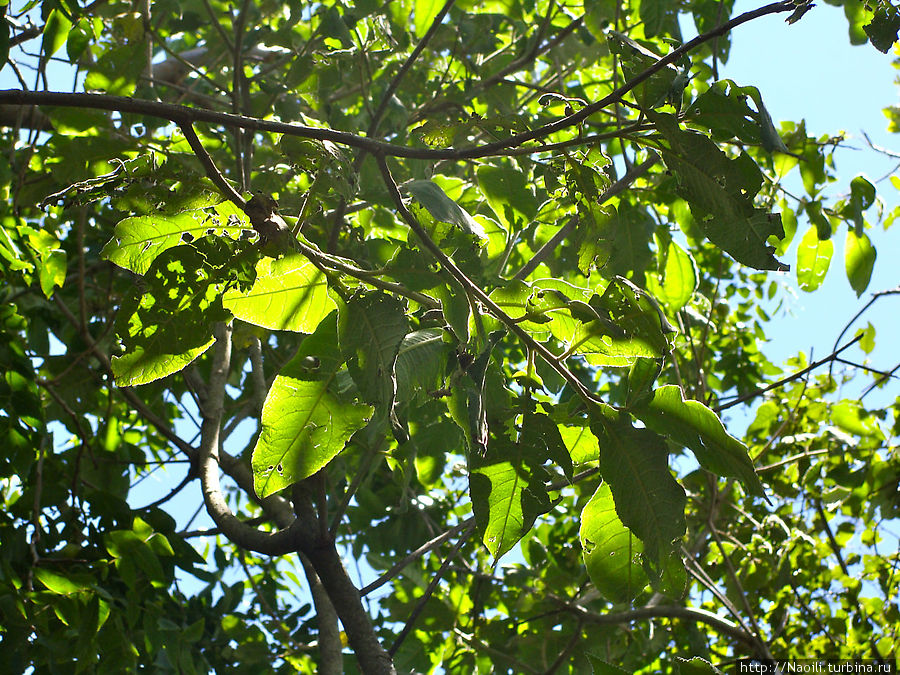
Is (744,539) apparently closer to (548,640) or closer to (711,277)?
(548,640)

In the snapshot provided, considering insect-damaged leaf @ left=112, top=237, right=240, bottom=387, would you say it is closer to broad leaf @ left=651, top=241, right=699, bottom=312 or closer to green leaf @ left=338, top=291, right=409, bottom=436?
green leaf @ left=338, top=291, right=409, bottom=436

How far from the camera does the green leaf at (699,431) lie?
1.03m

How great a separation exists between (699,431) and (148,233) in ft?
2.59

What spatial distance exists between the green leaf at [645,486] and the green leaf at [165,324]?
575 millimetres

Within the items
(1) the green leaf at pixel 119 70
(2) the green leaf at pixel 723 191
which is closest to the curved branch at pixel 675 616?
(2) the green leaf at pixel 723 191

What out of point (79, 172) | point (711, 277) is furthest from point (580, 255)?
point (711, 277)

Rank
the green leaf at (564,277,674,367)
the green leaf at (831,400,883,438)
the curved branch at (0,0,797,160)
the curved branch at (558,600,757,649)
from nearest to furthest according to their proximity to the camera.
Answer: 1. the curved branch at (0,0,797,160)
2. the green leaf at (564,277,674,367)
3. the curved branch at (558,600,757,649)
4. the green leaf at (831,400,883,438)

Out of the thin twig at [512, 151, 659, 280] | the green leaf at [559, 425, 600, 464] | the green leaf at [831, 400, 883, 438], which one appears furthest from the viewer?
the green leaf at [831, 400, 883, 438]

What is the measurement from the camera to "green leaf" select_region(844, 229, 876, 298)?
1983 millimetres

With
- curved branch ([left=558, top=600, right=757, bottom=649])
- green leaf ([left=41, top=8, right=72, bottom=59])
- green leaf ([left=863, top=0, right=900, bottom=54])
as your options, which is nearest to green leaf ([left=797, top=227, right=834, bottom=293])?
curved branch ([left=558, top=600, right=757, bottom=649])

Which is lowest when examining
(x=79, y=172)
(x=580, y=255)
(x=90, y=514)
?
(x=580, y=255)

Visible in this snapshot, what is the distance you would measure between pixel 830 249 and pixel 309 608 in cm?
200

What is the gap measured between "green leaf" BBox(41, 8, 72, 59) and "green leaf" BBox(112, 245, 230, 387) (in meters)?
1.23

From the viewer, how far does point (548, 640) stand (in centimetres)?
238
